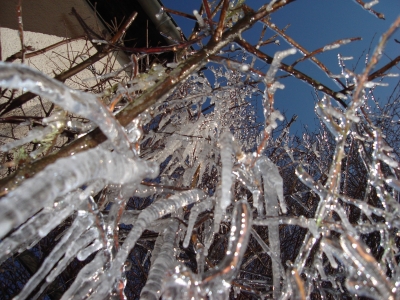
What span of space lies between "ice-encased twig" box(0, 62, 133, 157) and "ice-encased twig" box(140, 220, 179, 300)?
2.27ft

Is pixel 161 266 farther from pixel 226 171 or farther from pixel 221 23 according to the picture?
pixel 221 23

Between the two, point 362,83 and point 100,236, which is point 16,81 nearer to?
point 100,236

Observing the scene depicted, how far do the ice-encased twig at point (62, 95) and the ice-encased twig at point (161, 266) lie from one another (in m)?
0.69

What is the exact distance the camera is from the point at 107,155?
101cm

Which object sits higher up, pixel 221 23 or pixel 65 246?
pixel 221 23

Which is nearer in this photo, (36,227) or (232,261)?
(232,261)

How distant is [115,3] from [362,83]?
5.72 metres

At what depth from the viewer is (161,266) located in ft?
4.98

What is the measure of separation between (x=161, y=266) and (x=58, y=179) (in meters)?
0.88

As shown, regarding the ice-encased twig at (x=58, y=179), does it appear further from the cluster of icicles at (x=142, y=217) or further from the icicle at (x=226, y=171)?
the icicle at (x=226, y=171)

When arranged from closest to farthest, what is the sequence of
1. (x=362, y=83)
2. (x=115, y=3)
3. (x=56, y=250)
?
(x=362, y=83)
(x=56, y=250)
(x=115, y=3)

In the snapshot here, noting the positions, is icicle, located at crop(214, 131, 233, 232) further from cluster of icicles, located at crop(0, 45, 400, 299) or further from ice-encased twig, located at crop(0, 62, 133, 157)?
ice-encased twig, located at crop(0, 62, 133, 157)

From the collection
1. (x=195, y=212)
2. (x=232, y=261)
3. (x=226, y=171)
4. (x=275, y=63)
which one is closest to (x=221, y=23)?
(x=275, y=63)

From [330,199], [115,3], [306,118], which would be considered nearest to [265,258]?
[330,199]
